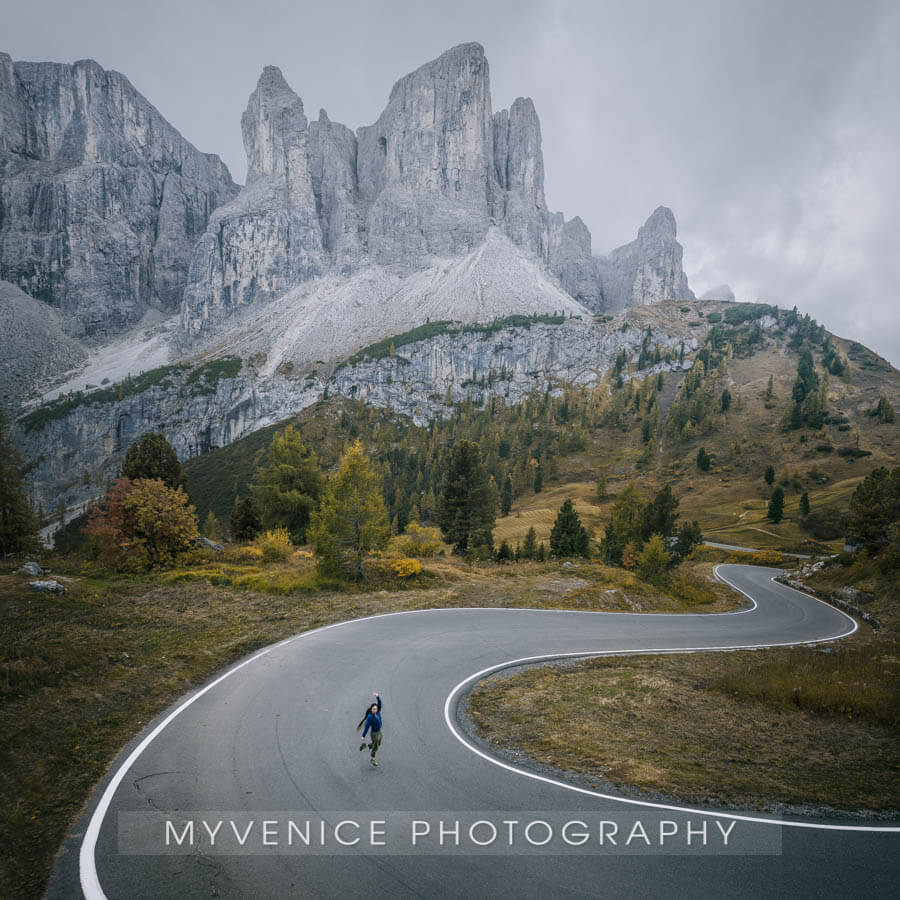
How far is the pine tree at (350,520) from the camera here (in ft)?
82.6

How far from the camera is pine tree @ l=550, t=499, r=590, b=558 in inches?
1641

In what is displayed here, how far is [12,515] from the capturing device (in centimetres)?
2617

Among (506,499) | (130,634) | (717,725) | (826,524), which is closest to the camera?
(717,725)

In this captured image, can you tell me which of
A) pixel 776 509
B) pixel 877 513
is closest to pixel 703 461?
pixel 776 509

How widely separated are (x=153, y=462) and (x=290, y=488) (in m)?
10.2

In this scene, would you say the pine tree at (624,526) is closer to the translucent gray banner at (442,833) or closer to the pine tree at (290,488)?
the pine tree at (290,488)

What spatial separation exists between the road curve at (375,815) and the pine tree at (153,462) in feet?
85.3

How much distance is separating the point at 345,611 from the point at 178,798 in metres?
12.9

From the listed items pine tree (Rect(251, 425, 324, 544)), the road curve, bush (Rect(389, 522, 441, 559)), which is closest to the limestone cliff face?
pine tree (Rect(251, 425, 324, 544))

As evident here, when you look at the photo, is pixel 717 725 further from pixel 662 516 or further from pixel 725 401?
pixel 725 401

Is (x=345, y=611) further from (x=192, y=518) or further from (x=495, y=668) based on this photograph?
(x=192, y=518)

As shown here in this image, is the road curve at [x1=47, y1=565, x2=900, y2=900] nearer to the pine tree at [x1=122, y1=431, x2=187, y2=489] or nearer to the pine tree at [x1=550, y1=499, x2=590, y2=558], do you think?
the pine tree at [x1=122, y1=431, x2=187, y2=489]

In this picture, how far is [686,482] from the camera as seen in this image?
106 metres

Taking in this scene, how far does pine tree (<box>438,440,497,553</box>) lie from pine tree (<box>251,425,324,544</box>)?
11.6 m
